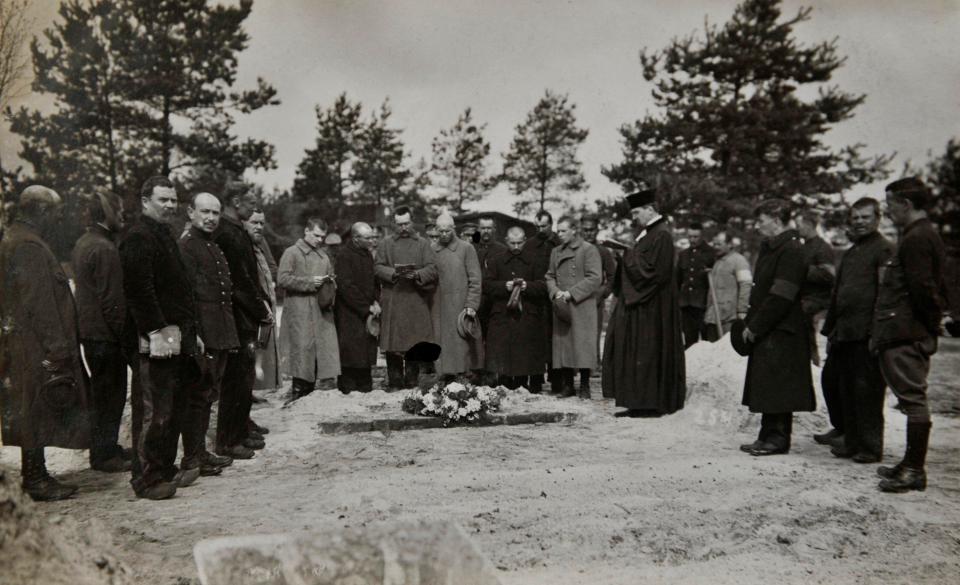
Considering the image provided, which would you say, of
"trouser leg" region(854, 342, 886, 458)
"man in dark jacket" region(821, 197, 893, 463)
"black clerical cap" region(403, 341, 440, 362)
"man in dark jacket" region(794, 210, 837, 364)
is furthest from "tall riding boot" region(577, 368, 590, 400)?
"trouser leg" region(854, 342, 886, 458)

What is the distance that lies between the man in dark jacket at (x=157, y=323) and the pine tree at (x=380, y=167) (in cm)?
1393

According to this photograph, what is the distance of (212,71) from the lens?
10438 mm

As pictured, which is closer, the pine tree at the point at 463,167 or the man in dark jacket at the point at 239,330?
the man in dark jacket at the point at 239,330

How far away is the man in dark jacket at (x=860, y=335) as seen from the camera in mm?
5363

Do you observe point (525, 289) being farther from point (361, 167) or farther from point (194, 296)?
point (361, 167)

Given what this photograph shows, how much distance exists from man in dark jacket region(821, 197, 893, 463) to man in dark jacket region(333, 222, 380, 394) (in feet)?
16.7

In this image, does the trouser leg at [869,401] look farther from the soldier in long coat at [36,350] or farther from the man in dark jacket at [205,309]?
the soldier in long coat at [36,350]

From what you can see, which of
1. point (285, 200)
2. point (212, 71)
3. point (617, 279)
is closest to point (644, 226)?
point (617, 279)

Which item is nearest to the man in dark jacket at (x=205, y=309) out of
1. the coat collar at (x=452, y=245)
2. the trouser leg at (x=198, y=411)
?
the trouser leg at (x=198, y=411)

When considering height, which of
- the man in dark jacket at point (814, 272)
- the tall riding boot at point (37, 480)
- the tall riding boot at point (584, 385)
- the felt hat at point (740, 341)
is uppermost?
the man in dark jacket at point (814, 272)

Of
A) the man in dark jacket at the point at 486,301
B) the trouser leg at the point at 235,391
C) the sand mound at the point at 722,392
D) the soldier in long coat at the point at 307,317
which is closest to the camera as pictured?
the trouser leg at the point at 235,391

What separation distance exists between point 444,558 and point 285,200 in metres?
16.2

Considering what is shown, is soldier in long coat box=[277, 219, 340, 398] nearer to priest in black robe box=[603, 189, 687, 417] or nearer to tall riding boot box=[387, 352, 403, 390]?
tall riding boot box=[387, 352, 403, 390]

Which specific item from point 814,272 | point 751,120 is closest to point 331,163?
point 751,120
